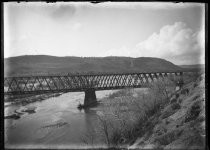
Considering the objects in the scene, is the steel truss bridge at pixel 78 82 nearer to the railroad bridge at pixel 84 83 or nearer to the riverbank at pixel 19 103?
the railroad bridge at pixel 84 83

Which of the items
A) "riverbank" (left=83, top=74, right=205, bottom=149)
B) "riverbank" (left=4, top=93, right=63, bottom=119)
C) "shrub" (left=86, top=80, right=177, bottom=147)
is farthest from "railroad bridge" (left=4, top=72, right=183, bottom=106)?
"shrub" (left=86, top=80, right=177, bottom=147)

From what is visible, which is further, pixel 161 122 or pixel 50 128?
pixel 50 128

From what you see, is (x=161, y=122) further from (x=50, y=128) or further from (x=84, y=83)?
(x=84, y=83)

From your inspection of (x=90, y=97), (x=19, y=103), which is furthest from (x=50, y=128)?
(x=19, y=103)

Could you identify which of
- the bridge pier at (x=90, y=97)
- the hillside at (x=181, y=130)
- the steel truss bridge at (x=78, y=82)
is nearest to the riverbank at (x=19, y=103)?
the steel truss bridge at (x=78, y=82)

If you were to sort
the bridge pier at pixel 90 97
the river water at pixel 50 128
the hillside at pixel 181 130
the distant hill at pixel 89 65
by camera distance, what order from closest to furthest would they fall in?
the hillside at pixel 181 130, the river water at pixel 50 128, the bridge pier at pixel 90 97, the distant hill at pixel 89 65

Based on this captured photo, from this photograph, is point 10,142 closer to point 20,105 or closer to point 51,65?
point 20,105

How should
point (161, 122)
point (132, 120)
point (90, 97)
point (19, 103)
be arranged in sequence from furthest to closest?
point (19, 103)
point (90, 97)
point (132, 120)
point (161, 122)

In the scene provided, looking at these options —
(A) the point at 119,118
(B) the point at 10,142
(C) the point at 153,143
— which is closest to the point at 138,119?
(A) the point at 119,118
